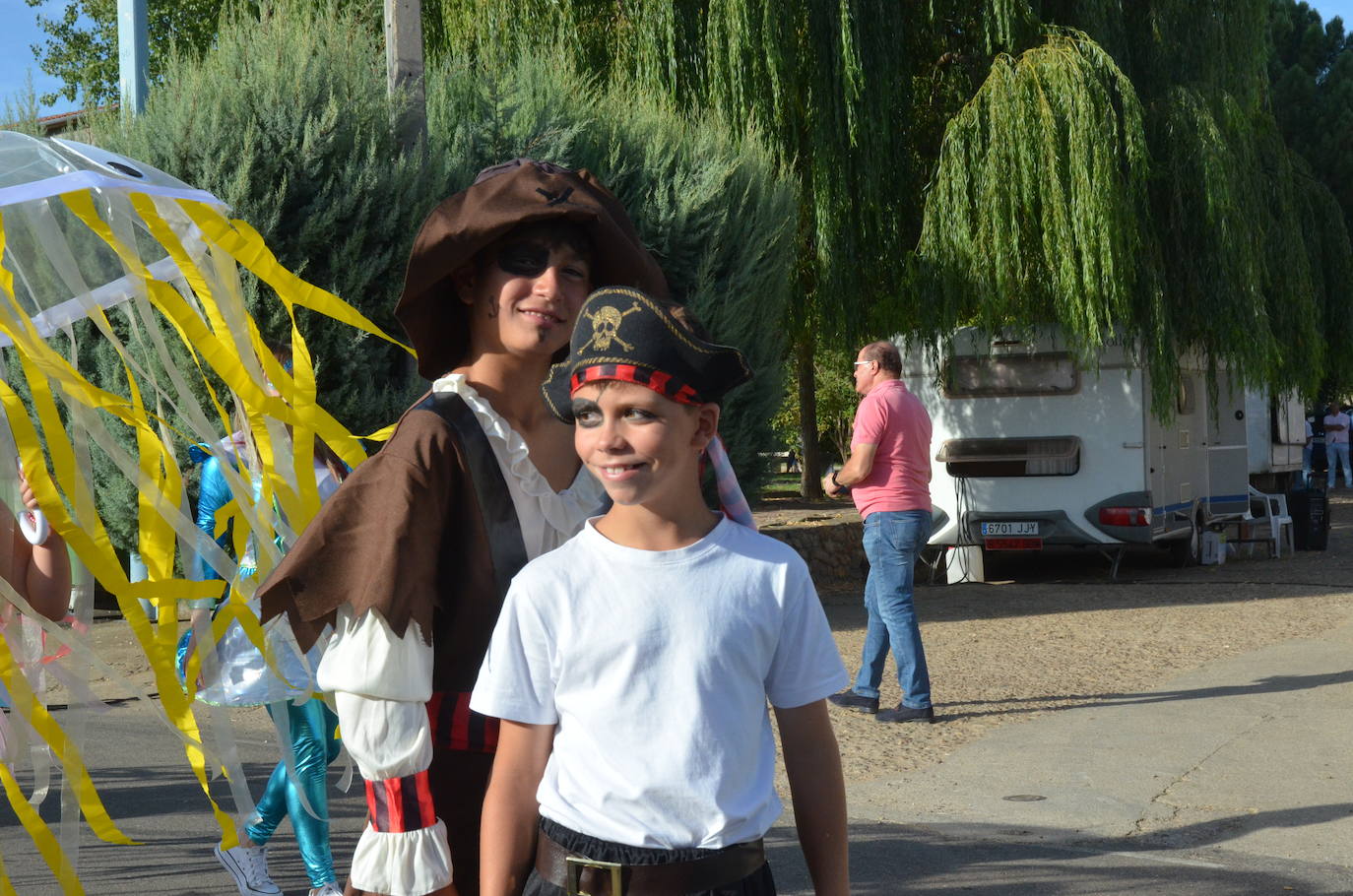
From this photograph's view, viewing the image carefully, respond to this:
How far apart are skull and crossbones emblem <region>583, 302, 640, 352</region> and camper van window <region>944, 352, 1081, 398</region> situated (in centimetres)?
1232

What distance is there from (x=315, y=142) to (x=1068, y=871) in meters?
6.66

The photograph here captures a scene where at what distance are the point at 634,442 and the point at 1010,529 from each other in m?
12.2

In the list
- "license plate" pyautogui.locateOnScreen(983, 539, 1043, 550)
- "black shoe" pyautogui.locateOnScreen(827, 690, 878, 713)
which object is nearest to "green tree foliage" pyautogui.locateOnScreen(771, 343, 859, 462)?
"license plate" pyautogui.locateOnScreen(983, 539, 1043, 550)

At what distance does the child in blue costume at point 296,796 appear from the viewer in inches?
175

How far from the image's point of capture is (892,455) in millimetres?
7578

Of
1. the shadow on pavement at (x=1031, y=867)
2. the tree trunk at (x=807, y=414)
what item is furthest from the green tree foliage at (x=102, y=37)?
the shadow on pavement at (x=1031, y=867)

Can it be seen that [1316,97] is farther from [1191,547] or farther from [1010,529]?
[1010,529]

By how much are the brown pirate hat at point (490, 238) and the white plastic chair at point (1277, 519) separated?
15.4 meters

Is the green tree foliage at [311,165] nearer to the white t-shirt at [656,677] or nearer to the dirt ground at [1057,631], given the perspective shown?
the dirt ground at [1057,631]

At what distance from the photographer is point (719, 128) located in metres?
11.6

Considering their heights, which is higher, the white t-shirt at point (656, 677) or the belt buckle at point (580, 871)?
the white t-shirt at point (656, 677)

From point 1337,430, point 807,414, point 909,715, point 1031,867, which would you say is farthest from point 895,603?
point 1337,430

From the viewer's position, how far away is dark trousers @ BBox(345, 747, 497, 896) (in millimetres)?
2195

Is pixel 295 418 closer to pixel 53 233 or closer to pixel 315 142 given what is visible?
pixel 53 233
